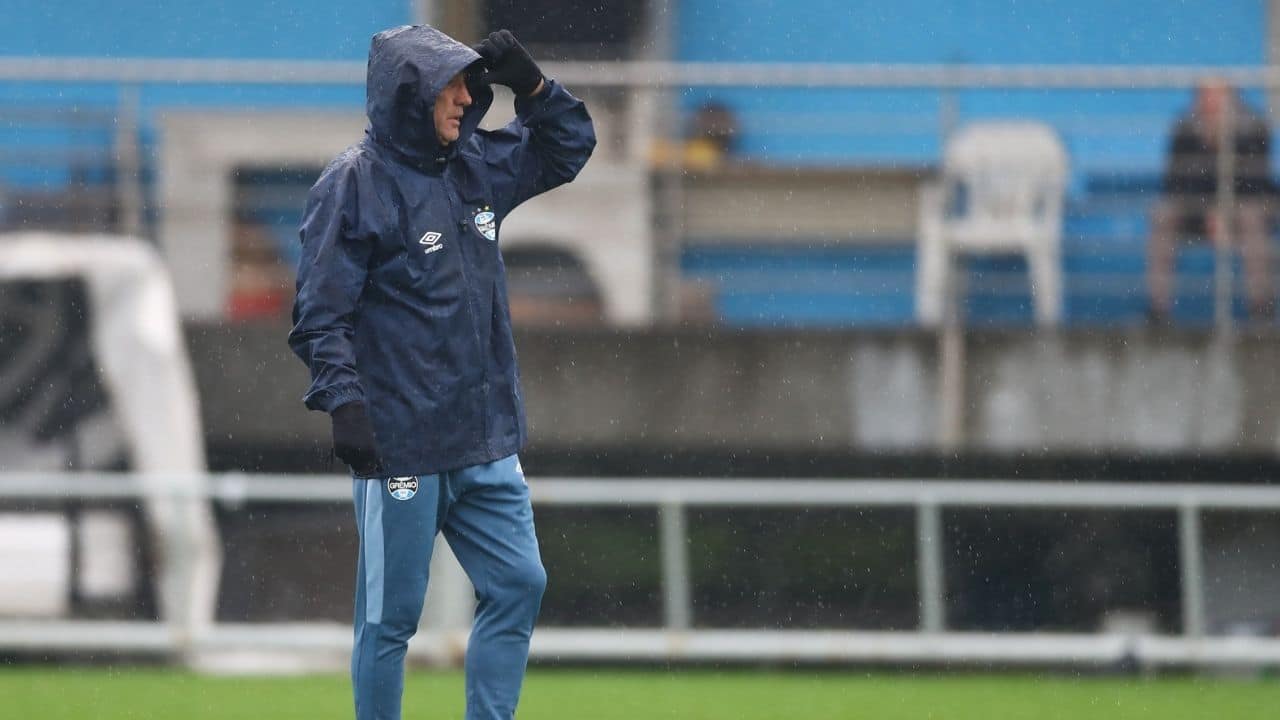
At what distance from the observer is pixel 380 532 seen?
13.6 feet

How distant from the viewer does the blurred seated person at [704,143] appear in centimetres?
838

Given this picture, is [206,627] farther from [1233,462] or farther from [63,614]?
[1233,462]

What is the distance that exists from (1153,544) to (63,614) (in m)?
4.54

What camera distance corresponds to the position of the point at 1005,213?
27.5 feet

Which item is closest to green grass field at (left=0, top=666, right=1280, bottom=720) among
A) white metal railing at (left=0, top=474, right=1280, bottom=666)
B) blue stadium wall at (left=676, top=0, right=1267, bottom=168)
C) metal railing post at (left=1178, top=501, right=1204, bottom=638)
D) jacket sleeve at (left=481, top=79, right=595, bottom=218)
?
white metal railing at (left=0, top=474, right=1280, bottom=666)

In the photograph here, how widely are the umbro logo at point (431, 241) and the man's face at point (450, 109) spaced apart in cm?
21

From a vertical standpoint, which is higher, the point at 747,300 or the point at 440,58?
the point at 440,58

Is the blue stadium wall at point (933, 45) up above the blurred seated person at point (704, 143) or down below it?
above

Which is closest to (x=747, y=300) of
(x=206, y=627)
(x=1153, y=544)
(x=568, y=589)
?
(x=568, y=589)

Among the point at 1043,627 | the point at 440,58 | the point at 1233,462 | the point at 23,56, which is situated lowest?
the point at 1043,627

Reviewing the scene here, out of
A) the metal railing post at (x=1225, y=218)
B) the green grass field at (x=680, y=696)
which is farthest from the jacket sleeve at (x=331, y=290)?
the metal railing post at (x=1225, y=218)

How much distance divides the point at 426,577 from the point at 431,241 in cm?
75

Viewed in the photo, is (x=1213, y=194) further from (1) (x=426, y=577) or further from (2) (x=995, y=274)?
(1) (x=426, y=577)

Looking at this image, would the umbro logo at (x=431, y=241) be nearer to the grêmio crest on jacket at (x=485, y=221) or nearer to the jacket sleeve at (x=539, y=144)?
the grêmio crest on jacket at (x=485, y=221)
